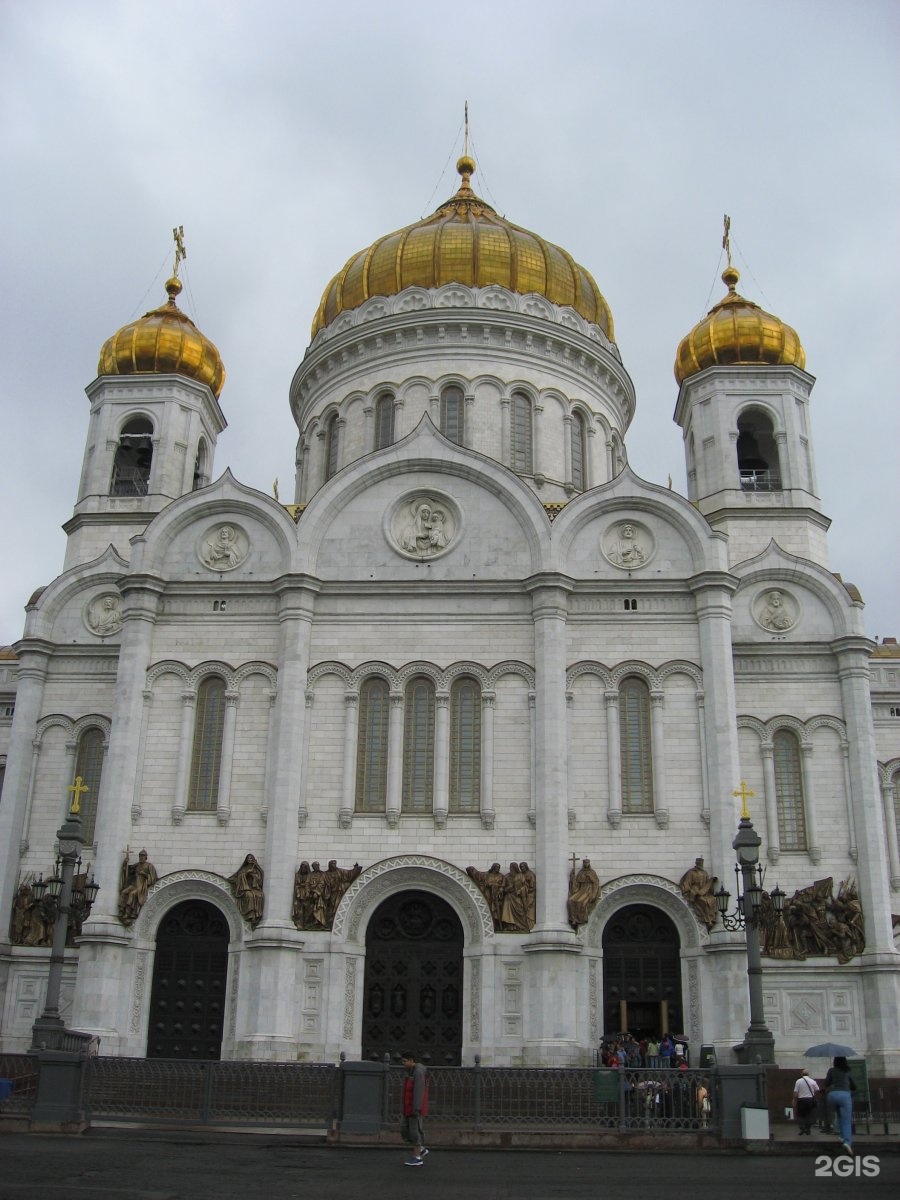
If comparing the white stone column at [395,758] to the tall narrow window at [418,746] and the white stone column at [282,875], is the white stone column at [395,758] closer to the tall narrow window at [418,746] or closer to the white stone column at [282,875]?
the tall narrow window at [418,746]

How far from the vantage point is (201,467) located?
107ft

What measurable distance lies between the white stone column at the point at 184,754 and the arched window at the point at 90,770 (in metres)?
2.93

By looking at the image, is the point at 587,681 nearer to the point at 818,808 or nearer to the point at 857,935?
the point at 818,808

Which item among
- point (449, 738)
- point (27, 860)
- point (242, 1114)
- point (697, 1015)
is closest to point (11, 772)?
point (27, 860)

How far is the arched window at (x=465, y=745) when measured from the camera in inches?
950

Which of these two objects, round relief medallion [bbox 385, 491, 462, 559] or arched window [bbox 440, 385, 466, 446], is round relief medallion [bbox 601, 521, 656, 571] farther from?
arched window [bbox 440, 385, 466, 446]

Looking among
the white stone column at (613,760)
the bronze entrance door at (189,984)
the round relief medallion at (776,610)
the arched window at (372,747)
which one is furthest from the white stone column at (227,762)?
the round relief medallion at (776,610)

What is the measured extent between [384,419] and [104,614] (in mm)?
9563

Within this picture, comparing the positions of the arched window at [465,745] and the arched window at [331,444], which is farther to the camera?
the arched window at [331,444]

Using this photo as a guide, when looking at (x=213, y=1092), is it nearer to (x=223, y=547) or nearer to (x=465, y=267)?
(x=223, y=547)

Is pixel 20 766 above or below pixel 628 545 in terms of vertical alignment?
below

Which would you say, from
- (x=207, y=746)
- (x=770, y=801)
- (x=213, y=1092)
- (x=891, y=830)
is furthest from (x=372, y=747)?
(x=891, y=830)

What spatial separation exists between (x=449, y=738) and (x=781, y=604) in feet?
27.5

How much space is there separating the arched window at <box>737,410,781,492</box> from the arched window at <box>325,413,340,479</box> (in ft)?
36.3
